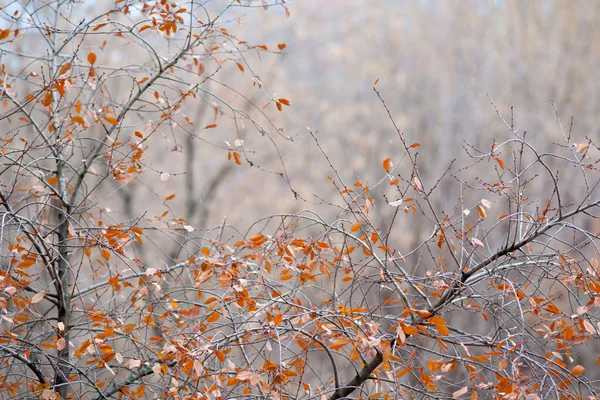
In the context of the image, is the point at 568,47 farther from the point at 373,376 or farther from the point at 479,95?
the point at 373,376

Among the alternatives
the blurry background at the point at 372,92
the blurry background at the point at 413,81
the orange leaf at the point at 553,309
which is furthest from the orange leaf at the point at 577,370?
the blurry background at the point at 413,81

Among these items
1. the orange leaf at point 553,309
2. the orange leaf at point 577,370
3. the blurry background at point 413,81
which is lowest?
the orange leaf at point 577,370

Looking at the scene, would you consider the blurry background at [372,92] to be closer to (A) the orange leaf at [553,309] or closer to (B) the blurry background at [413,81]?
(B) the blurry background at [413,81]

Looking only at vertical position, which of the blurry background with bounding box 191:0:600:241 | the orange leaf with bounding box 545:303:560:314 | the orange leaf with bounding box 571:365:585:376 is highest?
the blurry background with bounding box 191:0:600:241

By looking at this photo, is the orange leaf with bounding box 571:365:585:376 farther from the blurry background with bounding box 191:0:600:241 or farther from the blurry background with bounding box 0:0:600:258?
the blurry background with bounding box 191:0:600:241

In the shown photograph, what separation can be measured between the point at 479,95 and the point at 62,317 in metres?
9.06

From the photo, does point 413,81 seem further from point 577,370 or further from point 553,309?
point 577,370

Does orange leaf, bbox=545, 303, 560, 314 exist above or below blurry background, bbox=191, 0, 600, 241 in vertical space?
below

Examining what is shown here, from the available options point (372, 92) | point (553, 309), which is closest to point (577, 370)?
point (553, 309)

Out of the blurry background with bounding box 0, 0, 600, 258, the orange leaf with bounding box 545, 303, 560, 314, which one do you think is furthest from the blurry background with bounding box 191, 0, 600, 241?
the orange leaf with bounding box 545, 303, 560, 314

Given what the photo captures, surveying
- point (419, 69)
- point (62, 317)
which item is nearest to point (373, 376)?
point (62, 317)

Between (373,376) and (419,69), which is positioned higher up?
(419,69)

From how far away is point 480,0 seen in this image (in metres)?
11.5

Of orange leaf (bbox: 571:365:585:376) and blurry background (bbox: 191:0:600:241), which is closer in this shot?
orange leaf (bbox: 571:365:585:376)
